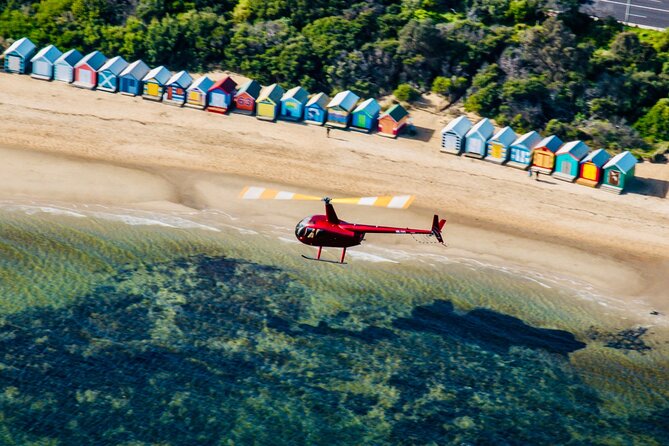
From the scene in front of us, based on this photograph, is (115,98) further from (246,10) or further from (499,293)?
(499,293)

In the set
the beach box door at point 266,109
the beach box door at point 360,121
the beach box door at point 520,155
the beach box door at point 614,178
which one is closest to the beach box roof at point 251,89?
the beach box door at point 266,109

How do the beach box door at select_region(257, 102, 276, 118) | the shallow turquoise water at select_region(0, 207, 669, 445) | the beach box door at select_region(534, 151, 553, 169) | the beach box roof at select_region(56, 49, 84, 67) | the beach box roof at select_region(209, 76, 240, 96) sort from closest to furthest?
the shallow turquoise water at select_region(0, 207, 669, 445) → the beach box door at select_region(534, 151, 553, 169) → the beach box door at select_region(257, 102, 276, 118) → the beach box roof at select_region(209, 76, 240, 96) → the beach box roof at select_region(56, 49, 84, 67)

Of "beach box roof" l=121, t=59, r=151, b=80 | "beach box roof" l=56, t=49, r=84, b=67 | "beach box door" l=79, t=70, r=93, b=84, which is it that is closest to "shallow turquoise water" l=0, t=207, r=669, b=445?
"beach box roof" l=121, t=59, r=151, b=80

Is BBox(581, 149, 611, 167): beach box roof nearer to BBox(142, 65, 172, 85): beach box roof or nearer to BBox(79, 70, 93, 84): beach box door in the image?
BBox(142, 65, 172, 85): beach box roof

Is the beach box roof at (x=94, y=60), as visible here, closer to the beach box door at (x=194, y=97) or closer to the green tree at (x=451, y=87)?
the beach box door at (x=194, y=97)

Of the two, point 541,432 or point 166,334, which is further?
point 166,334

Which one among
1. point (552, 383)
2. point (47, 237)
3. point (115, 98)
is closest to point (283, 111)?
point (115, 98)
